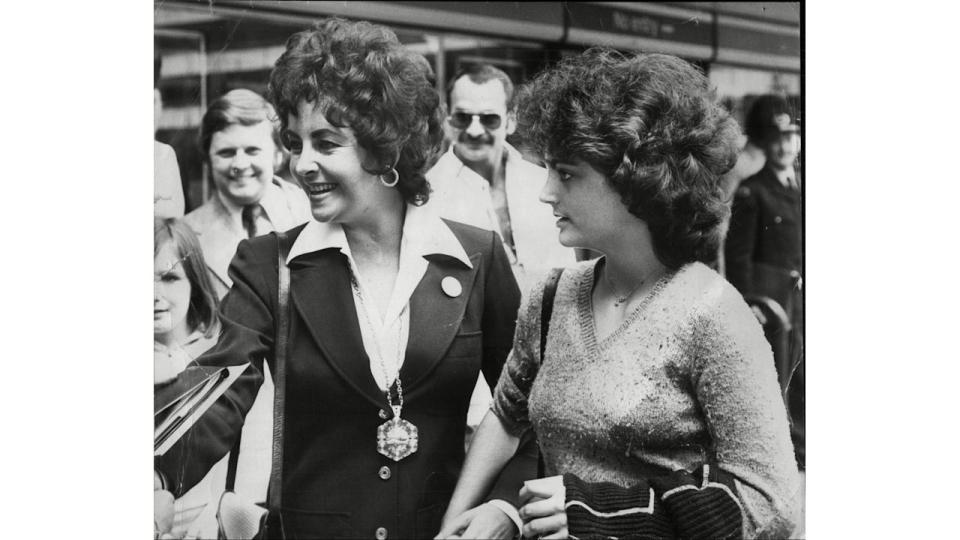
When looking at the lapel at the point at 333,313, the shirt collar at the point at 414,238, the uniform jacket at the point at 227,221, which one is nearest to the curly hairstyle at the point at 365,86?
the shirt collar at the point at 414,238

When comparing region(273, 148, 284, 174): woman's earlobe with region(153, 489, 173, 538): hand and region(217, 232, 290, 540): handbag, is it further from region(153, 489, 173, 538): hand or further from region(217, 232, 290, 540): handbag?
region(153, 489, 173, 538): hand

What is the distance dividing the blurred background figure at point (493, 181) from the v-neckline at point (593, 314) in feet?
0.44

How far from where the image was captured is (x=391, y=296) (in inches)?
148

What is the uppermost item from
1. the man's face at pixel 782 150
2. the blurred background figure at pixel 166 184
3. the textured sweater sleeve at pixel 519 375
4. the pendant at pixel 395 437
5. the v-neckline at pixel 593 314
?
the man's face at pixel 782 150

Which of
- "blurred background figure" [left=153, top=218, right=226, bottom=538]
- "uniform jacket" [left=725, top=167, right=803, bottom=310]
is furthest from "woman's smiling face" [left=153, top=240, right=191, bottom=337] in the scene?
"uniform jacket" [left=725, top=167, right=803, bottom=310]

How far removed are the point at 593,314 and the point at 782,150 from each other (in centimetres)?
101

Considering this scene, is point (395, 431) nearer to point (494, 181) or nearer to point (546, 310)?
point (546, 310)

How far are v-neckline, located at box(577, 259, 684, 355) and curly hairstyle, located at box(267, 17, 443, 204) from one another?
0.68 meters

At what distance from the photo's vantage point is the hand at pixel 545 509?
3.69m

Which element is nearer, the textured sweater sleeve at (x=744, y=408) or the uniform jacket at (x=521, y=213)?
the textured sweater sleeve at (x=744, y=408)

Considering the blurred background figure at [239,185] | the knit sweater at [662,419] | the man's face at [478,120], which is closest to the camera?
the knit sweater at [662,419]

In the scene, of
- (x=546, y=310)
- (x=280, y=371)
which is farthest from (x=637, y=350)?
(x=280, y=371)

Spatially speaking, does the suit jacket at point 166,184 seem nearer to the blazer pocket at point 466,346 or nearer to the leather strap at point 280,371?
the leather strap at point 280,371

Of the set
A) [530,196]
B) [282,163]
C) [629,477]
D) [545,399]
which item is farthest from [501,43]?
[629,477]
